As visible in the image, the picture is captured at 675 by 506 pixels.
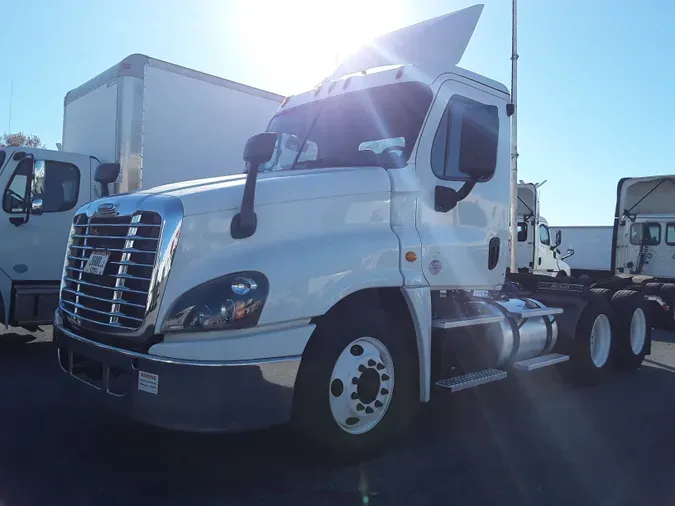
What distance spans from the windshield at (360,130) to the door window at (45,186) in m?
3.77

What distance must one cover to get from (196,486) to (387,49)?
4.13m

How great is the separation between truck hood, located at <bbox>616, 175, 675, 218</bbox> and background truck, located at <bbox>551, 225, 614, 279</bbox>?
12466 mm

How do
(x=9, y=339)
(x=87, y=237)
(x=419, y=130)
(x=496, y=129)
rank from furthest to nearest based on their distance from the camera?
(x=9, y=339), (x=496, y=129), (x=419, y=130), (x=87, y=237)

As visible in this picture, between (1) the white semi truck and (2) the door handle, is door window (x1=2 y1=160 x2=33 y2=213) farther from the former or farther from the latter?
(1) the white semi truck

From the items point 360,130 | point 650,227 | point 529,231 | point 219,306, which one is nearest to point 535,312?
point 360,130

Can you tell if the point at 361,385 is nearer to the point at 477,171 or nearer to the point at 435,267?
the point at 435,267

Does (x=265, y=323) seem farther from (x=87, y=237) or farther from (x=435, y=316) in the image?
(x=435, y=316)

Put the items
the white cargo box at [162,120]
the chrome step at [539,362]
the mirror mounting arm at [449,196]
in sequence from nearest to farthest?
1. the mirror mounting arm at [449,196]
2. the chrome step at [539,362]
3. the white cargo box at [162,120]

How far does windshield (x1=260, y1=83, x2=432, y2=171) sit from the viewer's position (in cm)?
491

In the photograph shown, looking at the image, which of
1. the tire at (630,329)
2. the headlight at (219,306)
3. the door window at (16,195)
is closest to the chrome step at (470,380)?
the headlight at (219,306)

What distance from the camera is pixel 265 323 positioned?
3.72 m

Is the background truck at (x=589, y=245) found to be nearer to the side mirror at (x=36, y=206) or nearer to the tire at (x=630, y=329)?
the tire at (x=630, y=329)

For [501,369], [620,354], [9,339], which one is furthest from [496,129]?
[9,339]

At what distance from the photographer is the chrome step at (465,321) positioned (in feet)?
16.0
